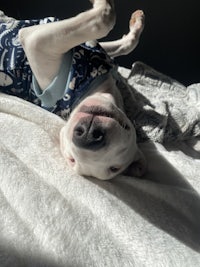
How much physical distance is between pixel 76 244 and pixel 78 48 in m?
0.58

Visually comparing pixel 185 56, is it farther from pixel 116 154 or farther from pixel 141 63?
pixel 116 154

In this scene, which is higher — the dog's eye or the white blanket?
the dog's eye

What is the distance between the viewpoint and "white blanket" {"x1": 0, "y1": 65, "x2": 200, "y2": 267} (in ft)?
3.31

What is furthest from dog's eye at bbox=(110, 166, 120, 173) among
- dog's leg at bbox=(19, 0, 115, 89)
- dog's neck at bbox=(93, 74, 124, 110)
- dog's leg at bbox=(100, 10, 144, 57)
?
dog's leg at bbox=(100, 10, 144, 57)

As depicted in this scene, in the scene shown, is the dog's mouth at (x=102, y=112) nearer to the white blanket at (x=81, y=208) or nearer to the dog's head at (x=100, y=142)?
the dog's head at (x=100, y=142)

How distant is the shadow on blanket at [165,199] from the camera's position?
115 centimetres

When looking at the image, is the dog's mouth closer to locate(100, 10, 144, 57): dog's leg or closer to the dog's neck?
the dog's neck

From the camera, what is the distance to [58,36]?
1241mm

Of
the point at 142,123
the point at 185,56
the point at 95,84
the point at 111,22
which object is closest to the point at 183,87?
the point at 185,56

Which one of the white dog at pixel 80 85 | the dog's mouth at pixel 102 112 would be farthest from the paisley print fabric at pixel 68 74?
the dog's mouth at pixel 102 112

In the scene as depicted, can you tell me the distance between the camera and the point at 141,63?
1.66 m

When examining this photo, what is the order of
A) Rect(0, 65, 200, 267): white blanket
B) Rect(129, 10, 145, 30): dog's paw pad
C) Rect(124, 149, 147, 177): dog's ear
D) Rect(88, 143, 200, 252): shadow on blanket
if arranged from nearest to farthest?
1. Rect(0, 65, 200, 267): white blanket
2. Rect(88, 143, 200, 252): shadow on blanket
3. Rect(124, 149, 147, 177): dog's ear
4. Rect(129, 10, 145, 30): dog's paw pad

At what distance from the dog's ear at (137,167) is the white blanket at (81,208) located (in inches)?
1.2

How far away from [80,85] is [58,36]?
6.1 inches
